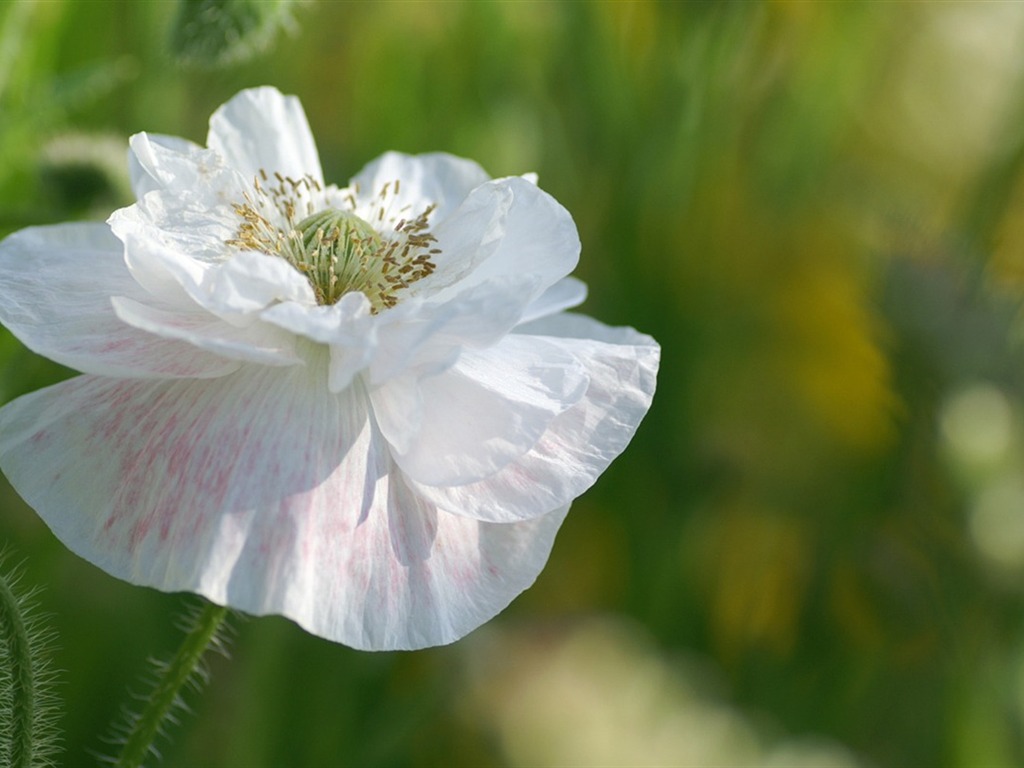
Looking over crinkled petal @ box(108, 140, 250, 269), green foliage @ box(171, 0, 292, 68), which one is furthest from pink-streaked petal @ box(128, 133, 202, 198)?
green foliage @ box(171, 0, 292, 68)

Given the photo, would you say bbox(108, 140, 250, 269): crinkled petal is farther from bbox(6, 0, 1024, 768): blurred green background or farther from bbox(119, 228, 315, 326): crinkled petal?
bbox(6, 0, 1024, 768): blurred green background

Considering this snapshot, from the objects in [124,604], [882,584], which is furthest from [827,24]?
[124,604]

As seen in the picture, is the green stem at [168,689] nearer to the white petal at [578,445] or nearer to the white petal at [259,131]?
the white petal at [578,445]

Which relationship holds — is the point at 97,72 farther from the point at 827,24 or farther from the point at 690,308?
the point at 827,24

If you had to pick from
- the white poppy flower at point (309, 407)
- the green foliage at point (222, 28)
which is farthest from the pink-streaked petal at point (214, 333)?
the green foliage at point (222, 28)

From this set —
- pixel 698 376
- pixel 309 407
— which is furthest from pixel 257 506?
pixel 698 376

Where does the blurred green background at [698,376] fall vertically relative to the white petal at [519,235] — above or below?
below
